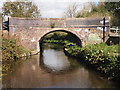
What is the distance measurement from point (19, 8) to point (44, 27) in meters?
12.7

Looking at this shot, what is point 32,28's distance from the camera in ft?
50.3

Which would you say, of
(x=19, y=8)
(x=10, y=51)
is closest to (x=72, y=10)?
(x=19, y=8)

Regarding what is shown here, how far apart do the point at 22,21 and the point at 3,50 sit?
14.6 ft

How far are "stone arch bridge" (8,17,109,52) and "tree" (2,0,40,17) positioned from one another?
11.1m

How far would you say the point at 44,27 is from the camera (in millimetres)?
15305

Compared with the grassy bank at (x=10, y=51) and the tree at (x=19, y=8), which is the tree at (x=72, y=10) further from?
the grassy bank at (x=10, y=51)

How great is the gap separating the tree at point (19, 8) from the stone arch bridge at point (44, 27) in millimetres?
11061

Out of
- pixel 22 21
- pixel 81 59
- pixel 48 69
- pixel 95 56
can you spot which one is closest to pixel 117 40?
pixel 81 59

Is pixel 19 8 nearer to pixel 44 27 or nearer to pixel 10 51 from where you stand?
pixel 44 27

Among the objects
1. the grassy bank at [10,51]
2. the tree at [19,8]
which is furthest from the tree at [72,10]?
the grassy bank at [10,51]

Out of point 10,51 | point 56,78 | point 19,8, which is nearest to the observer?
point 56,78

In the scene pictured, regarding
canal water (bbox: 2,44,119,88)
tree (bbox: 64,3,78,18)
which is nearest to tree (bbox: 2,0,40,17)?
tree (bbox: 64,3,78,18)

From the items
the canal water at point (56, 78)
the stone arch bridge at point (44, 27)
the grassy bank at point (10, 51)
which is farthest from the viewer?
the stone arch bridge at point (44, 27)

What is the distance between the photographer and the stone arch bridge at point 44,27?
15.0 metres
